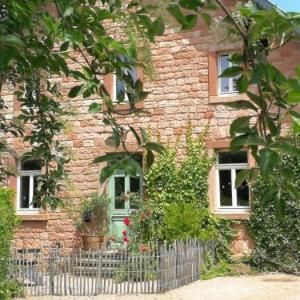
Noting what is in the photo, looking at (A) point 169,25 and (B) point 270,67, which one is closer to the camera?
(B) point 270,67

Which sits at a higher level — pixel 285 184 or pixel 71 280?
pixel 285 184

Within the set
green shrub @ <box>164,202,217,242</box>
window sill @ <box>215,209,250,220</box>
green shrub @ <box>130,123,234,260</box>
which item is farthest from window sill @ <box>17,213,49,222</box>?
window sill @ <box>215,209,250,220</box>

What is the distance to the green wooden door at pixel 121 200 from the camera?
13.0 m

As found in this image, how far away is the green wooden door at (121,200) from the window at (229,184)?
6.18ft

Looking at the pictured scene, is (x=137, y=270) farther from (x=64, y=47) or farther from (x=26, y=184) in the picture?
(x=64, y=47)

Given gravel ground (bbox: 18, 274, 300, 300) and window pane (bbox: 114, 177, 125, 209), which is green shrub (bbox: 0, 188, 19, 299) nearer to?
gravel ground (bbox: 18, 274, 300, 300)

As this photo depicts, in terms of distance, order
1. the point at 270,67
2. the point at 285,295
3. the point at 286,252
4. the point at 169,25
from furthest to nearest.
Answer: the point at 286,252 → the point at 285,295 → the point at 169,25 → the point at 270,67

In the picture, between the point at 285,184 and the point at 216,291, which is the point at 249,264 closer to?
the point at 216,291

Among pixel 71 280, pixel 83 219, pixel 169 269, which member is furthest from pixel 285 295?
pixel 83 219

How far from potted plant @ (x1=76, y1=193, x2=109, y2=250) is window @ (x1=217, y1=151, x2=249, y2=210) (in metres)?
2.62

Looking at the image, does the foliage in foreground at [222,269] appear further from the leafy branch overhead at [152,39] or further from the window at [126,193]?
the leafy branch overhead at [152,39]

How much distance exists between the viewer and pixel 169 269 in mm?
9453

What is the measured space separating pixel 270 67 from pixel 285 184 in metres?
0.33

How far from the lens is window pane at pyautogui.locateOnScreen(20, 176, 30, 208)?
13.9 meters
